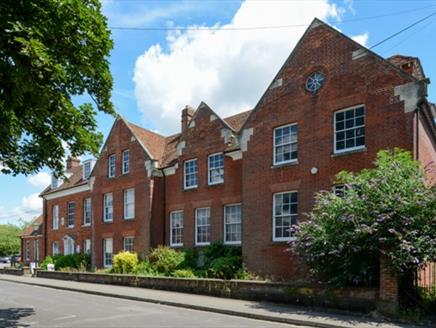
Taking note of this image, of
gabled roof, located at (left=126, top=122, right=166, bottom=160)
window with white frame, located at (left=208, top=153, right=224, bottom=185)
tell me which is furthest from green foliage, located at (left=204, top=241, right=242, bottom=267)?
gabled roof, located at (left=126, top=122, right=166, bottom=160)

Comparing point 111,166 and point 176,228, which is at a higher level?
point 111,166

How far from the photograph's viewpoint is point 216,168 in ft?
83.5

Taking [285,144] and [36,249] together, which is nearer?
[285,144]

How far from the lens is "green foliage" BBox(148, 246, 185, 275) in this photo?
24328 mm

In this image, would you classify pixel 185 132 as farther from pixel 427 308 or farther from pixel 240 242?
pixel 427 308

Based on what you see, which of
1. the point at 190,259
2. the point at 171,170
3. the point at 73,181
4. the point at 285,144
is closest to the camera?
the point at 285,144

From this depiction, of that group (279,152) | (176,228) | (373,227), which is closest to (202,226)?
(176,228)

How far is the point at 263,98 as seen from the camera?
70.9ft

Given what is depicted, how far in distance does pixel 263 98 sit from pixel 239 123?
5364 millimetres

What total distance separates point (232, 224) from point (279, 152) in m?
5.27

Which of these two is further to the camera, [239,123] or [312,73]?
[239,123]

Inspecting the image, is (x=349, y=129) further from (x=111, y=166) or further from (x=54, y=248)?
(x=54, y=248)

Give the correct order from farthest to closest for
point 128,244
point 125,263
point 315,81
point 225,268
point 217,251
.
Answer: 1. point 128,244
2. point 125,263
3. point 217,251
4. point 225,268
5. point 315,81

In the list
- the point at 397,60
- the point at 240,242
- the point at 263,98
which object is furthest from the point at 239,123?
the point at 397,60
